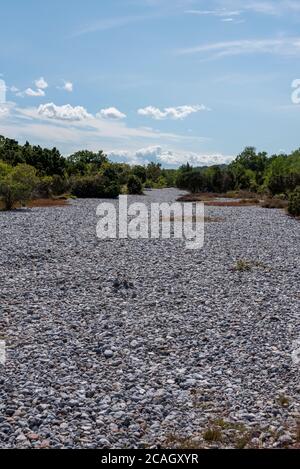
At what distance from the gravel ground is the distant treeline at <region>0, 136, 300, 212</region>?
28248mm

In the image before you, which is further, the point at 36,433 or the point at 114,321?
the point at 114,321

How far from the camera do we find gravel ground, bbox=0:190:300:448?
23.7 ft

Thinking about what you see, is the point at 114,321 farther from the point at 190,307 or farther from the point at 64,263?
the point at 64,263

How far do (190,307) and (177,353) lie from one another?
11.3 feet

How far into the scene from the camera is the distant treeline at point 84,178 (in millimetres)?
48750

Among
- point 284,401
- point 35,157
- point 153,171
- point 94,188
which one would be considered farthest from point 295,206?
point 153,171

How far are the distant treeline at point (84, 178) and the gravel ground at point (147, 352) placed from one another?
92.7 feet

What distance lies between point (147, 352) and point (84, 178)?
2422 inches

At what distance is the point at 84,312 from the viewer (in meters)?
13.0

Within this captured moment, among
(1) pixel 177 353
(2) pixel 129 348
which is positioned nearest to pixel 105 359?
(2) pixel 129 348

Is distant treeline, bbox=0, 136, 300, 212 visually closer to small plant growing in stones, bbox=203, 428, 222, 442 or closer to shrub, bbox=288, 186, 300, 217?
shrub, bbox=288, 186, 300, 217

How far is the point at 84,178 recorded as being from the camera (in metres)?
70.4

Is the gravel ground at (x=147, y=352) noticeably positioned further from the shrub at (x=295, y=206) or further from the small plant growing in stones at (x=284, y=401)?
the shrub at (x=295, y=206)

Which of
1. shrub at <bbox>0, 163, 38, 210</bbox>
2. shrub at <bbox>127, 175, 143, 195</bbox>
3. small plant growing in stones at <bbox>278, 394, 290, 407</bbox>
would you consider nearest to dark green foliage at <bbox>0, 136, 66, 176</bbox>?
shrub at <bbox>127, 175, 143, 195</bbox>
